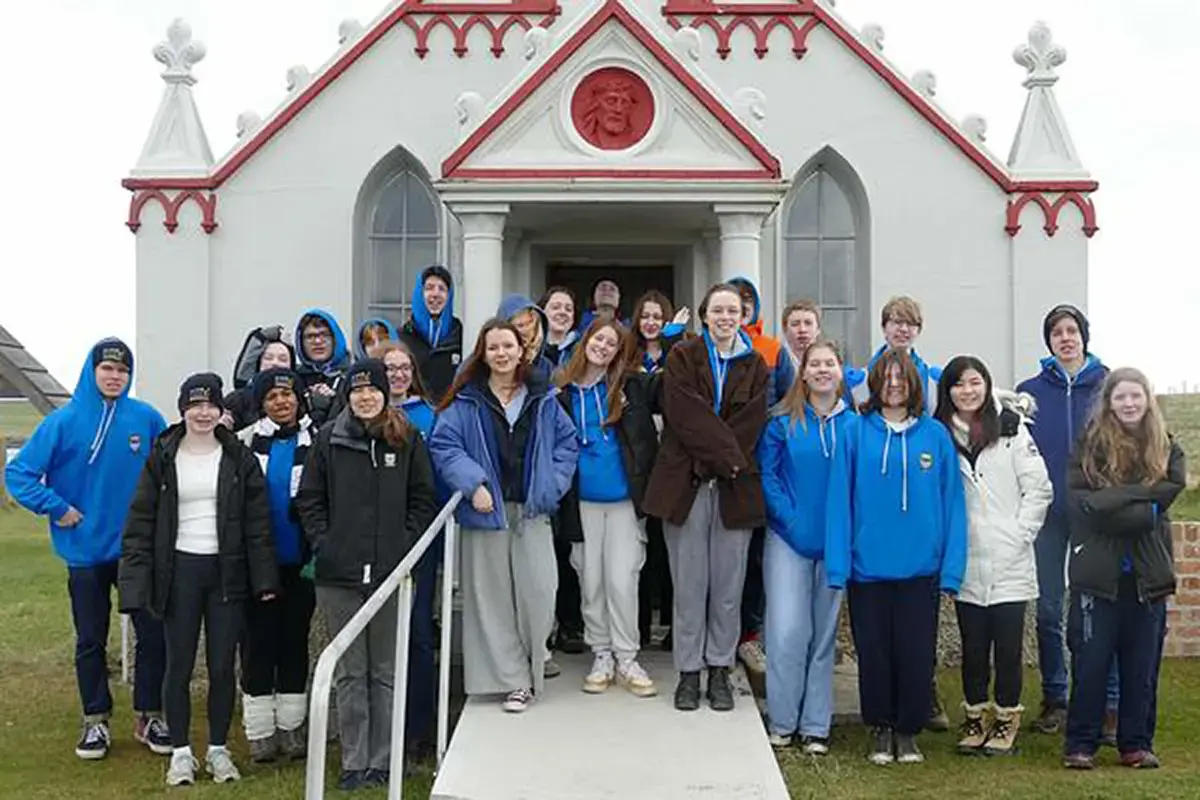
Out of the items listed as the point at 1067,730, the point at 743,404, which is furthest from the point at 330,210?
the point at 1067,730

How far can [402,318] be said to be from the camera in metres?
11.6

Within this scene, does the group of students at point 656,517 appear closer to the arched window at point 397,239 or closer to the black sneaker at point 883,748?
the black sneaker at point 883,748

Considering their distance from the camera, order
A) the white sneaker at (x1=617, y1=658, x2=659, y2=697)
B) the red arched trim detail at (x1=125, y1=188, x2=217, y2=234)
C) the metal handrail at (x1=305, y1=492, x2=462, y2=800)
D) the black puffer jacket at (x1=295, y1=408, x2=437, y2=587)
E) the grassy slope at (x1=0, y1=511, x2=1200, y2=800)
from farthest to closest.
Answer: the red arched trim detail at (x1=125, y1=188, x2=217, y2=234), the white sneaker at (x1=617, y1=658, x2=659, y2=697), the grassy slope at (x1=0, y1=511, x2=1200, y2=800), the black puffer jacket at (x1=295, y1=408, x2=437, y2=587), the metal handrail at (x1=305, y1=492, x2=462, y2=800)

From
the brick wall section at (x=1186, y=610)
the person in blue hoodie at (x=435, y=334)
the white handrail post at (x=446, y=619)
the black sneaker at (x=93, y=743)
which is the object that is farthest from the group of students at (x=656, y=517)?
the brick wall section at (x=1186, y=610)

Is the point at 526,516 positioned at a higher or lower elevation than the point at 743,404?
lower

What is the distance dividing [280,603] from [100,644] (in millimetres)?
1125

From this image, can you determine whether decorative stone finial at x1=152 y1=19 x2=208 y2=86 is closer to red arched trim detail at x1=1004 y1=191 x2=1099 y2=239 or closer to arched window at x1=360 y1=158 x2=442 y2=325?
arched window at x1=360 y1=158 x2=442 y2=325

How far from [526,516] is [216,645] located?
1565 mm

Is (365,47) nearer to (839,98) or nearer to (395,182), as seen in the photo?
(395,182)

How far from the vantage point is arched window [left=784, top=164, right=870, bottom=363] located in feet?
37.7

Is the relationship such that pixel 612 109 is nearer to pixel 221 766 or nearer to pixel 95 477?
pixel 95 477

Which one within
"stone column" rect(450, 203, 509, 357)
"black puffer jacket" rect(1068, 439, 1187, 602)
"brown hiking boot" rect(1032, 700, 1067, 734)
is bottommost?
"brown hiking boot" rect(1032, 700, 1067, 734)

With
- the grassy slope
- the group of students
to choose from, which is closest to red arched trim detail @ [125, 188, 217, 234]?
the grassy slope

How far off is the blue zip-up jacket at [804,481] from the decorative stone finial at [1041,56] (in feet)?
19.5
